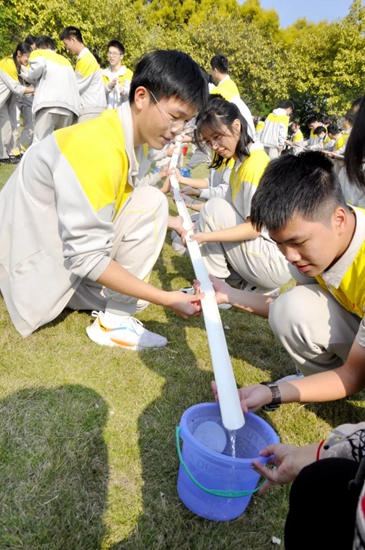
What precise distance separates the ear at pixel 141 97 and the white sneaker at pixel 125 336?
1.16 metres

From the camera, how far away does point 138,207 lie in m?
2.33

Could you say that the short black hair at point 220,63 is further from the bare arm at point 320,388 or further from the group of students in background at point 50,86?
the bare arm at point 320,388

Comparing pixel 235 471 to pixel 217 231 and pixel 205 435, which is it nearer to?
pixel 205 435

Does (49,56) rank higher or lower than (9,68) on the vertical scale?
higher

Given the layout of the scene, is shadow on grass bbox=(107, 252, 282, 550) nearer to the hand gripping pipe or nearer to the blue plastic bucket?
the blue plastic bucket

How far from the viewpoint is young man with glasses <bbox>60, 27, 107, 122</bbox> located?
639 centimetres

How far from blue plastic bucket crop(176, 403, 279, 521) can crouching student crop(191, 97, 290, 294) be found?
1539mm

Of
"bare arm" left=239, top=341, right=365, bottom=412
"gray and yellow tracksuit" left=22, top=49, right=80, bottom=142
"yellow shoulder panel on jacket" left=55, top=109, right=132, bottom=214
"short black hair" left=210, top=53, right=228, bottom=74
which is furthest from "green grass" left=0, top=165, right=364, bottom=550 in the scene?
"short black hair" left=210, top=53, right=228, bottom=74

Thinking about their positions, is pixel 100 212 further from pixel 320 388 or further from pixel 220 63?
pixel 220 63

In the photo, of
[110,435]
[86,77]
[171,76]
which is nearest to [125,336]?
[110,435]

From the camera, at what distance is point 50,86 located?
552 cm

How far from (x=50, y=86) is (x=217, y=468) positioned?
18.3 ft

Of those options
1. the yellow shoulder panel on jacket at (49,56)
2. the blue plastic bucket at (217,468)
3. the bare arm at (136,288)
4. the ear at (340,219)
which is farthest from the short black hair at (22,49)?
the blue plastic bucket at (217,468)

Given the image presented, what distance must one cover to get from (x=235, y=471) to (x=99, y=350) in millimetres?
1236
